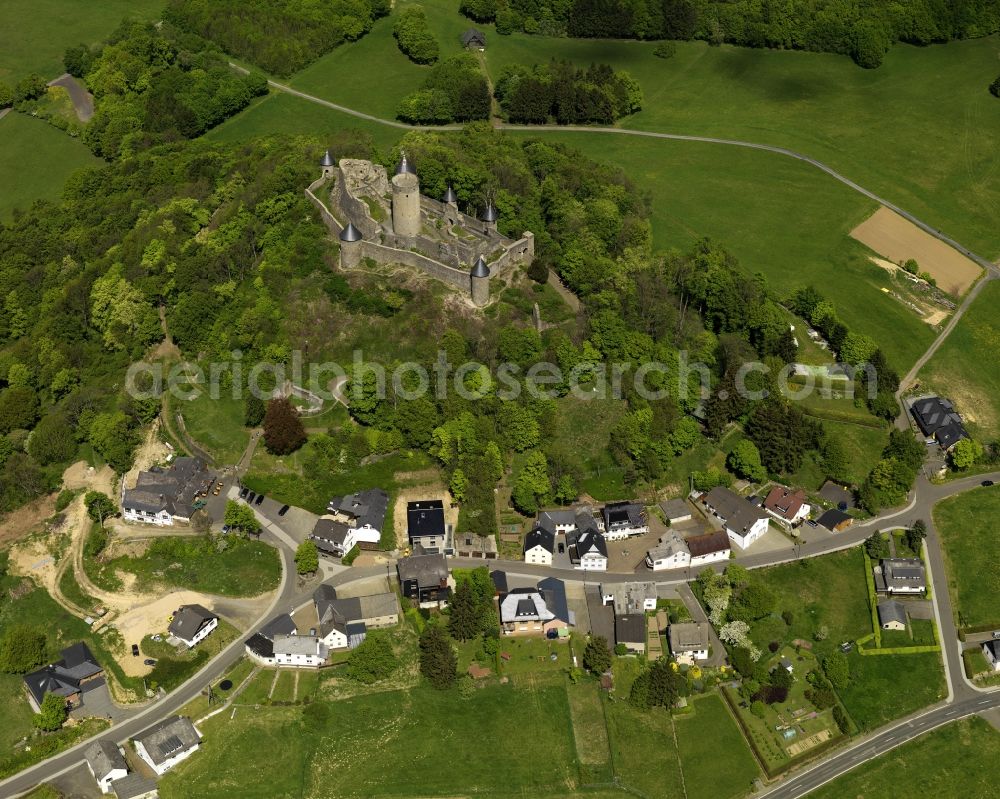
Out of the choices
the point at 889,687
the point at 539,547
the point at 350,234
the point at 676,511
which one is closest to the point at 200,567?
the point at 539,547

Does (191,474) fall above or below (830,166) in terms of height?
below

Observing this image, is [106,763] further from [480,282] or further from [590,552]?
[480,282]

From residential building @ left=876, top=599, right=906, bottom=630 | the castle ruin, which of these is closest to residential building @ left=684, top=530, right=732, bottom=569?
residential building @ left=876, top=599, right=906, bottom=630

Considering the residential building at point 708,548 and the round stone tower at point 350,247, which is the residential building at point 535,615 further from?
the round stone tower at point 350,247

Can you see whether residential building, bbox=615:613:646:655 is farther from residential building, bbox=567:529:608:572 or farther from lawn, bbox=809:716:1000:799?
lawn, bbox=809:716:1000:799

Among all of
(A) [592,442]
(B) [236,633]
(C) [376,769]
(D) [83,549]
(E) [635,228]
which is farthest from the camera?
(E) [635,228]

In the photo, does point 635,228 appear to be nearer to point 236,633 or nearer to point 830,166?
point 830,166

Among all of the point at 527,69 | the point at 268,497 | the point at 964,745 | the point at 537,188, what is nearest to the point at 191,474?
the point at 268,497
